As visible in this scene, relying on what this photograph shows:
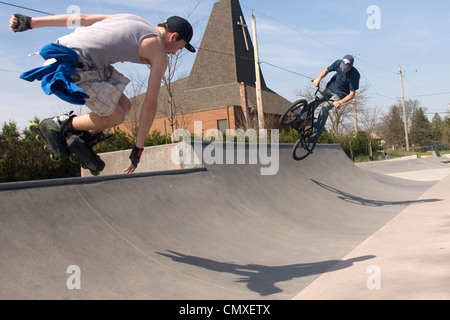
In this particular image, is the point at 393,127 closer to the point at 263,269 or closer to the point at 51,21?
the point at 263,269

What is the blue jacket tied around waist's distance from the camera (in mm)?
3129

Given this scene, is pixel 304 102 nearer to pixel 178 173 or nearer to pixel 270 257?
pixel 178 173

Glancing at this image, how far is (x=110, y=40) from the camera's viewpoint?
3266 millimetres

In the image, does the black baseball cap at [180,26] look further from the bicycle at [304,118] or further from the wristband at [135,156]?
the bicycle at [304,118]

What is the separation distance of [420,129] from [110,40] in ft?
321

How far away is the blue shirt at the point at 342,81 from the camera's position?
852 cm

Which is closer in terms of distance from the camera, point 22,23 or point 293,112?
point 22,23

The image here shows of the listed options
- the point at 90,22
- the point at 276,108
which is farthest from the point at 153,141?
the point at 276,108

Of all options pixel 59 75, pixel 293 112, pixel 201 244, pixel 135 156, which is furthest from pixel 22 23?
pixel 293 112

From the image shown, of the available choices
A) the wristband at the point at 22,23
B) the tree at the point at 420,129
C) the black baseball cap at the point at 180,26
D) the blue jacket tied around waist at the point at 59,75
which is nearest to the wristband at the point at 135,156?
the blue jacket tied around waist at the point at 59,75

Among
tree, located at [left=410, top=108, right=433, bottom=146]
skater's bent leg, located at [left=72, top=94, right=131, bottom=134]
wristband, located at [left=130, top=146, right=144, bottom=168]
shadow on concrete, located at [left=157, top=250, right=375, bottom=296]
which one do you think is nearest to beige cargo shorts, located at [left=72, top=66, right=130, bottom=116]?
skater's bent leg, located at [left=72, top=94, right=131, bottom=134]

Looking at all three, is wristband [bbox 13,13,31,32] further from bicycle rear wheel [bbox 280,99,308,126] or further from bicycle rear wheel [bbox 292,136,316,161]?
bicycle rear wheel [bbox 292,136,316,161]

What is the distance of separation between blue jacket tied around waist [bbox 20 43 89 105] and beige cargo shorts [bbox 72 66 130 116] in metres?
0.11
